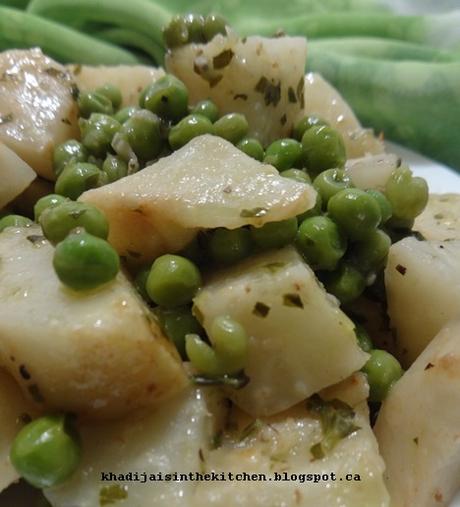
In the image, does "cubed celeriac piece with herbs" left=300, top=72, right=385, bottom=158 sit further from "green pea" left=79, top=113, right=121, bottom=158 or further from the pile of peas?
"green pea" left=79, top=113, right=121, bottom=158

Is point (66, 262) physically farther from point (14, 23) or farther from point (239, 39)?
point (14, 23)

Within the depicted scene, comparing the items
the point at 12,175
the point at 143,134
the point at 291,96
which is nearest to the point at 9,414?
the point at 12,175

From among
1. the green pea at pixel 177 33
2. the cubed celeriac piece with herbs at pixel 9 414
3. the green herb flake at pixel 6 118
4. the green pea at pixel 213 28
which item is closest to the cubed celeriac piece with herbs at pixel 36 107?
the green herb flake at pixel 6 118

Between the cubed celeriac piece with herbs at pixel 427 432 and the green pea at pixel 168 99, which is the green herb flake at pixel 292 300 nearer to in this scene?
the cubed celeriac piece with herbs at pixel 427 432

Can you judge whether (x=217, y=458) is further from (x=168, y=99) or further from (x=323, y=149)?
(x=168, y=99)

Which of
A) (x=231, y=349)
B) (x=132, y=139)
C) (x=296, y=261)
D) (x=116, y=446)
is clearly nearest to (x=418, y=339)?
(x=296, y=261)
